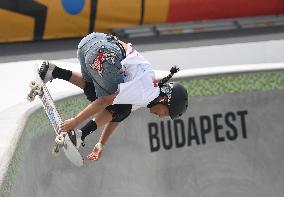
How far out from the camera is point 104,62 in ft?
16.4

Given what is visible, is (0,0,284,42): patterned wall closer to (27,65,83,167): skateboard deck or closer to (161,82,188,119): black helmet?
(27,65,83,167): skateboard deck

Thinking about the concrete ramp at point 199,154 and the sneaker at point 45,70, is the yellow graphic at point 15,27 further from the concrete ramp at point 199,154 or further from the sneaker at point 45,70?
the sneaker at point 45,70

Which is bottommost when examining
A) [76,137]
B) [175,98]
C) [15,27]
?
[76,137]

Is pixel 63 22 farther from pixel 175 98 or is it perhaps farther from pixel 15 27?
pixel 175 98

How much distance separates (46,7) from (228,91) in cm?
577

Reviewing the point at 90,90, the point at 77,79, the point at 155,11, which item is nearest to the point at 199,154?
the point at 90,90

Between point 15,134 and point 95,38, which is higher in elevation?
point 95,38

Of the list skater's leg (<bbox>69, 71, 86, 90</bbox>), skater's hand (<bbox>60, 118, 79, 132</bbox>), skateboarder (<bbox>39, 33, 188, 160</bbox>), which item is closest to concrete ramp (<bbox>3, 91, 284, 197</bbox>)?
skater's leg (<bbox>69, 71, 86, 90</bbox>)

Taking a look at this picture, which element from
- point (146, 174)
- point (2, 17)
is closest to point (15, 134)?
point (146, 174)

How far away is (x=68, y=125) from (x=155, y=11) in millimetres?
8639

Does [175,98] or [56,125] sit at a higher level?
[175,98]

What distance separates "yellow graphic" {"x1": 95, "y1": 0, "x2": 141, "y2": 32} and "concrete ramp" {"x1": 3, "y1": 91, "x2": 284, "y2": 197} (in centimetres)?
540

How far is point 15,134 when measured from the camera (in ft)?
17.7

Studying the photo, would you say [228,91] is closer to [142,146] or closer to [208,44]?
[142,146]
